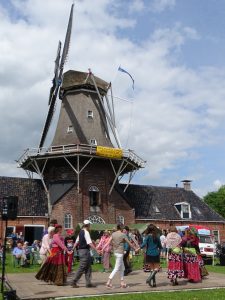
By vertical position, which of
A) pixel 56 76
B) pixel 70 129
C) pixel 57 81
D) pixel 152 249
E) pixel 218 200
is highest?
pixel 56 76

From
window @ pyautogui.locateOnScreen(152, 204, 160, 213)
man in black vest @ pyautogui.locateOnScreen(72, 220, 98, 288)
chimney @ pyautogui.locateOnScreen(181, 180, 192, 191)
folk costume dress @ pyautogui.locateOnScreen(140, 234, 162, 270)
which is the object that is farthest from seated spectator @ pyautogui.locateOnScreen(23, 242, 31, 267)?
chimney @ pyautogui.locateOnScreen(181, 180, 192, 191)

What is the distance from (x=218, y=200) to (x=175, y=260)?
197 ft

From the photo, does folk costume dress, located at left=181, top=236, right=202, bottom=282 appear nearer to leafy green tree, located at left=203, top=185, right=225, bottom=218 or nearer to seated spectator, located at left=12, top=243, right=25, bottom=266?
seated spectator, located at left=12, top=243, right=25, bottom=266

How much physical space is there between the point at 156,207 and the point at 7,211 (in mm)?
29452

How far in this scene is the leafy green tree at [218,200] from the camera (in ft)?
222

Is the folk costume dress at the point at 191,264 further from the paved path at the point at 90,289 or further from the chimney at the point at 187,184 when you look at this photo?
the chimney at the point at 187,184

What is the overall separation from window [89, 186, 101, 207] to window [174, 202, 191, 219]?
412 inches

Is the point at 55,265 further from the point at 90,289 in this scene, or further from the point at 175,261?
the point at 175,261

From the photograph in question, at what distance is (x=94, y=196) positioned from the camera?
32219 millimetres

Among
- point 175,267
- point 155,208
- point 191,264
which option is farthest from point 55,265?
point 155,208

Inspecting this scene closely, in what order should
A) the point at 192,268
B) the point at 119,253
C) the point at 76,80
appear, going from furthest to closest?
the point at 76,80
the point at 192,268
the point at 119,253

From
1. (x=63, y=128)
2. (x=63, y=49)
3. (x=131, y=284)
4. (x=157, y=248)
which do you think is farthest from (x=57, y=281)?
(x=63, y=49)

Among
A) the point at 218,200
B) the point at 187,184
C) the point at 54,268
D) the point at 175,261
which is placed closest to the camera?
the point at 54,268

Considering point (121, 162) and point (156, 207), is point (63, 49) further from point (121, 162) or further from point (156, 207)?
point (156, 207)
